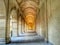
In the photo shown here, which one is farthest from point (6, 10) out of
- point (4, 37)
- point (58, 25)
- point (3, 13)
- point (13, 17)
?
point (13, 17)

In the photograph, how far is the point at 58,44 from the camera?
6.95m

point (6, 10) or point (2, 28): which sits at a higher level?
point (6, 10)

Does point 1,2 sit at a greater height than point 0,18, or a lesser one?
greater

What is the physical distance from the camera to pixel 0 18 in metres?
9.28

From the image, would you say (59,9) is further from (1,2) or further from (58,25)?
(1,2)

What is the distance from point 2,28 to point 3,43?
3.44 feet

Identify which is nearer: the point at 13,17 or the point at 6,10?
the point at 6,10

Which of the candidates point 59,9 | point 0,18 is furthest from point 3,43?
point 59,9

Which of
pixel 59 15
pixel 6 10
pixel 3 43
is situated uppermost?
pixel 6 10

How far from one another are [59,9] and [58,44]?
185cm

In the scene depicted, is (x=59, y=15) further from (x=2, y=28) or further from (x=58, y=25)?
(x=2, y=28)

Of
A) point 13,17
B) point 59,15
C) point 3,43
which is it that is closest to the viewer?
point 59,15

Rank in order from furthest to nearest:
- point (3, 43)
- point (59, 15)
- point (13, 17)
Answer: point (13, 17), point (3, 43), point (59, 15)

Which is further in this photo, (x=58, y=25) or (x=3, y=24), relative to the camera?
(x=3, y=24)
